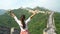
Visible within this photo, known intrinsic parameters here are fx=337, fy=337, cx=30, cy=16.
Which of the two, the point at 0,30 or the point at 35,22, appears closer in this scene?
the point at 0,30

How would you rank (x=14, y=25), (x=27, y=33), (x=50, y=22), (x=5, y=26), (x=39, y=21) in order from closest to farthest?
(x=27, y=33) < (x=50, y=22) < (x=14, y=25) < (x=5, y=26) < (x=39, y=21)

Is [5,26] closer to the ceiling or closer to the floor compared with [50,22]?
closer to the floor

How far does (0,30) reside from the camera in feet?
51.0

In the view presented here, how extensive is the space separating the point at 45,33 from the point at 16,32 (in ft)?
9.05

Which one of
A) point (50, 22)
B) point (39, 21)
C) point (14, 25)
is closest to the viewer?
point (50, 22)

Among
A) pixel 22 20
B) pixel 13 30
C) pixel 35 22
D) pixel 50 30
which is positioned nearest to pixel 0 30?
pixel 13 30

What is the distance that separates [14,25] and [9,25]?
396mm

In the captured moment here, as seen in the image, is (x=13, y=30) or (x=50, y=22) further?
(x=13, y=30)

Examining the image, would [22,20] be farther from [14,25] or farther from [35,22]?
[35,22]

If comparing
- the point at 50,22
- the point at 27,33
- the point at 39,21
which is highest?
the point at 27,33

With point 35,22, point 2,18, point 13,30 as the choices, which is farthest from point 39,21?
point 13,30

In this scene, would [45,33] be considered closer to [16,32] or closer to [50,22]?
[50,22]

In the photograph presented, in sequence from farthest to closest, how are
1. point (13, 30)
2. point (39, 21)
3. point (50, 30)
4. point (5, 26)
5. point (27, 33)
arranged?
point (39, 21) → point (5, 26) → point (13, 30) → point (50, 30) → point (27, 33)

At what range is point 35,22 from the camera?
18047mm
